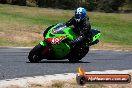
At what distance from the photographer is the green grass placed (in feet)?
98.5

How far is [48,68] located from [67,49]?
2087 millimetres

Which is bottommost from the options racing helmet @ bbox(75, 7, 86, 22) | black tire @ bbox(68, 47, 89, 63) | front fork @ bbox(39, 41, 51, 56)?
black tire @ bbox(68, 47, 89, 63)

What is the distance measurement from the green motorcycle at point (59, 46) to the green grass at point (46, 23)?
9.94 meters

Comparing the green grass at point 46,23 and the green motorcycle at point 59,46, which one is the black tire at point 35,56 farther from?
the green grass at point 46,23

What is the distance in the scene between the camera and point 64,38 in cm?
1398

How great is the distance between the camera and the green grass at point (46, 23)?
3003cm

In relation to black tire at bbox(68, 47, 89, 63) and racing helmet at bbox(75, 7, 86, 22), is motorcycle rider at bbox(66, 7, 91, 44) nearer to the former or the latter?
racing helmet at bbox(75, 7, 86, 22)

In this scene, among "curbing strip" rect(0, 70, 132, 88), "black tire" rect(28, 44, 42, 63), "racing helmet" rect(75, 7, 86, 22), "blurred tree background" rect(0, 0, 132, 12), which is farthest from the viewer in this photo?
"blurred tree background" rect(0, 0, 132, 12)

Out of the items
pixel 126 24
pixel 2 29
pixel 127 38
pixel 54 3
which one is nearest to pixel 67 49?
pixel 2 29

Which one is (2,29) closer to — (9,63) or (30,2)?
(9,63)

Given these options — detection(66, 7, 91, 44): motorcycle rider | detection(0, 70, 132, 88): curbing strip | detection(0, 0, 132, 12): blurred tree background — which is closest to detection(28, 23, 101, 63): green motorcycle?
detection(66, 7, 91, 44): motorcycle rider

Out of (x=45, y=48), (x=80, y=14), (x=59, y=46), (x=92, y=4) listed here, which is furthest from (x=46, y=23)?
(x=45, y=48)

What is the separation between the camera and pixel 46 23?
124 ft

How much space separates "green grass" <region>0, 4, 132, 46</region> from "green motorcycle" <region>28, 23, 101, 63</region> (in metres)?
9.94
